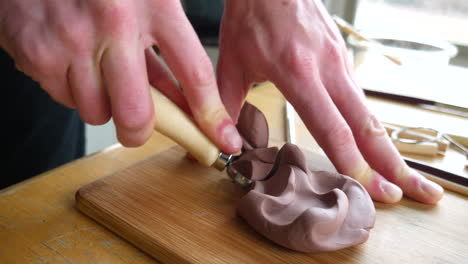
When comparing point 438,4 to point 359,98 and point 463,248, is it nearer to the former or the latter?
point 359,98

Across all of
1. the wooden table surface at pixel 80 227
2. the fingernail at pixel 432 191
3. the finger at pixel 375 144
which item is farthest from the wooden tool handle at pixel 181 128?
the fingernail at pixel 432 191

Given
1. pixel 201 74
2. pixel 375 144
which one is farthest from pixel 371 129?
pixel 201 74

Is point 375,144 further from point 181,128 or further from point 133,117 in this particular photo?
point 133,117

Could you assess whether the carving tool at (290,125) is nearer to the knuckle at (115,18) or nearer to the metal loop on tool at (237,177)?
the metal loop on tool at (237,177)

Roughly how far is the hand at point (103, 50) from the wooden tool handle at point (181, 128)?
5 centimetres

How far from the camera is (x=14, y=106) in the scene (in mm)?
1262

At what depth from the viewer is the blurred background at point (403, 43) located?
1.63m

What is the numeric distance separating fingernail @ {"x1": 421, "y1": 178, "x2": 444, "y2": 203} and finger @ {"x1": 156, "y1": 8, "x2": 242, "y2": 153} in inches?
16.4

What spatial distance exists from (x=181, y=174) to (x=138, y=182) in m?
0.10

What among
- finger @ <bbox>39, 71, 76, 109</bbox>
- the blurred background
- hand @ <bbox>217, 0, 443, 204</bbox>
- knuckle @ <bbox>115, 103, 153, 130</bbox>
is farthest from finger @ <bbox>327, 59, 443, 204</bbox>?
the blurred background

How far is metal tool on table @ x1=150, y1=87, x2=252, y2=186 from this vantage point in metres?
0.75

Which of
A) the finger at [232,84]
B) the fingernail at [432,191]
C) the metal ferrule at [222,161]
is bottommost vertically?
the fingernail at [432,191]

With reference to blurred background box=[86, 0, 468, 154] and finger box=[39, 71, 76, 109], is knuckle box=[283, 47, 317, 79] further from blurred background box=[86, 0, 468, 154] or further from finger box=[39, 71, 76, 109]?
blurred background box=[86, 0, 468, 154]

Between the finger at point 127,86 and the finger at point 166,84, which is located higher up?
the finger at point 127,86
